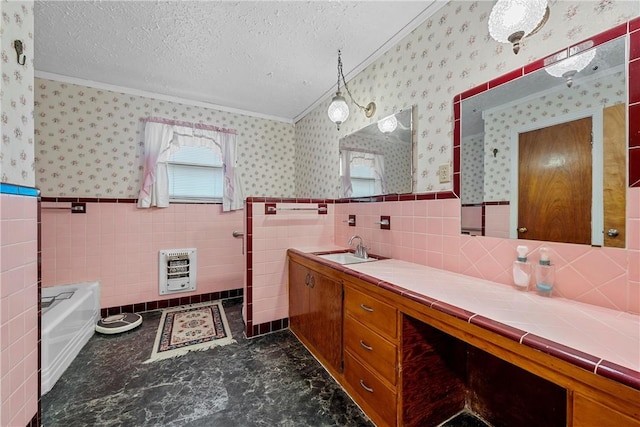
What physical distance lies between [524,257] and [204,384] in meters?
2.01

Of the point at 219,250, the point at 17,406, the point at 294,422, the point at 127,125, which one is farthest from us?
the point at 219,250

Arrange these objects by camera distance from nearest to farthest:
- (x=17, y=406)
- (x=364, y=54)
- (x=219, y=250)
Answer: (x=17, y=406) → (x=364, y=54) → (x=219, y=250)

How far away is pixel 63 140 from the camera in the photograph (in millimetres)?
2438

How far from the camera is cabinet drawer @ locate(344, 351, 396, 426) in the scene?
1.17 m

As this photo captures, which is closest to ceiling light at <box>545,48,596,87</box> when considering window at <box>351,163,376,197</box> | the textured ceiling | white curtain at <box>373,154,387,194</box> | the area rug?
the textured ceiling

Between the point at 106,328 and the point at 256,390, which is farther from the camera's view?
the point at 106,328

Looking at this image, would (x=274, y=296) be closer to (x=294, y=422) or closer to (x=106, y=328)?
(x=294, y=422)

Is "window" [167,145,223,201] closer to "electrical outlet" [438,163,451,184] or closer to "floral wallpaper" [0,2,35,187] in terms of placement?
"floral wallpaper" [0,2,35,187]

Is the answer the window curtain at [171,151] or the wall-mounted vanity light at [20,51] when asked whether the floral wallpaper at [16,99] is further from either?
the window curtain at [171,151]

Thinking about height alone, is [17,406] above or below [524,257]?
below

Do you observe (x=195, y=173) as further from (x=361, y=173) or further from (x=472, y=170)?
(x=472, y=170)

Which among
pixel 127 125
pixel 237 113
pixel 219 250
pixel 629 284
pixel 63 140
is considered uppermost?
pixel 237 113

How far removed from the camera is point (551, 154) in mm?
1129

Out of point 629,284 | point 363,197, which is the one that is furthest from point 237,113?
point 629,284
